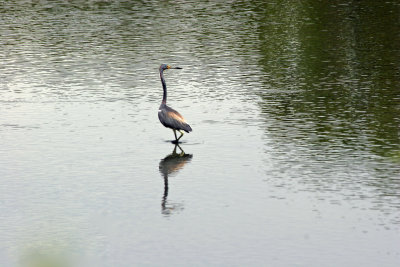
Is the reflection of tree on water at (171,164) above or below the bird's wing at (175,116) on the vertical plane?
below

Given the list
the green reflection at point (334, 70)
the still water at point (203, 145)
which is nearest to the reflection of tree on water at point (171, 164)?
the still water at point (203, 145)

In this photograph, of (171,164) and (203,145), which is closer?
(171,164)

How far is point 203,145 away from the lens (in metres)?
17.5


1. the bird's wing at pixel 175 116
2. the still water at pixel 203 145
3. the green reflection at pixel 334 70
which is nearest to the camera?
the still water at pixel 203 145

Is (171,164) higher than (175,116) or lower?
lower

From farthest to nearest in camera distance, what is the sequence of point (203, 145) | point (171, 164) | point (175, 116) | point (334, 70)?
point (334, 70)
point (175, 116)
point (203, 145)
point (171, 164)

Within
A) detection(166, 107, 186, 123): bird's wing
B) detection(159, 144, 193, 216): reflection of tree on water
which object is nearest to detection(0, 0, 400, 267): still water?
detection(159, 144, 193, 216): reflection of tree on water

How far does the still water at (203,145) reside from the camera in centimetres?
1166

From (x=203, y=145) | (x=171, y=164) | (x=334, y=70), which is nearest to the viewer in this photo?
(x=171, y=164)

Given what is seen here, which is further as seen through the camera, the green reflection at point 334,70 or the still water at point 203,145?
the green reflection at point 334,70

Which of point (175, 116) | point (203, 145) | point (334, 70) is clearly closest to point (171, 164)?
point (203, 145)

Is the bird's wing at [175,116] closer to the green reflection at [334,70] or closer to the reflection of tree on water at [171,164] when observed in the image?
the reflection of tree on water at [171,164]

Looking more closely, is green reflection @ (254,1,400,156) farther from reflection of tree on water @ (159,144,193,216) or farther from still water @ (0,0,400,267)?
reflection of tree on water @ (159,144,193,216)

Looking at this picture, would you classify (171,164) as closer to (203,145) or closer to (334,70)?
(203,145)
